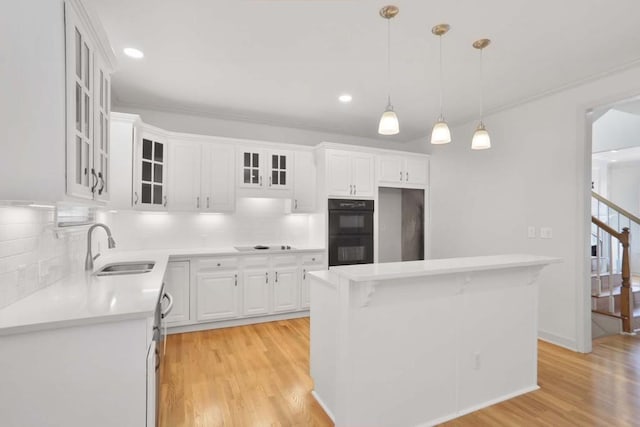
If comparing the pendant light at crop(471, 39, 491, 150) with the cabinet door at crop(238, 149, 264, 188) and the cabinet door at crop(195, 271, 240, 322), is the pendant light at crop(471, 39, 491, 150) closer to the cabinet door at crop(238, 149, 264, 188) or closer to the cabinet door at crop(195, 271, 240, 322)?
the cabinet door at crop(238, 149, 264, 188)

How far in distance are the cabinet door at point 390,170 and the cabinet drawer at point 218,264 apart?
2.28m

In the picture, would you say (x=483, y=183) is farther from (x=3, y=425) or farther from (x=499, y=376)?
(x=3, y=425)

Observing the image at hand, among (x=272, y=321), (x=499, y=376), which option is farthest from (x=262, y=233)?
(x=499, y=376)

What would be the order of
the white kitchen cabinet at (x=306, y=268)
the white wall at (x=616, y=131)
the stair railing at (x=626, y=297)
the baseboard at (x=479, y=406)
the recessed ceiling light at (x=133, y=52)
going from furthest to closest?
1. the white wall at (x=616, y=131)
2. the white kitchen cabinet at (x=306, y=268)
3. the stair railing at (x=626, y=297)
4. the recessed ceiling light at (x=133, y=52)
5. the baseboard at (x=479, y=406)

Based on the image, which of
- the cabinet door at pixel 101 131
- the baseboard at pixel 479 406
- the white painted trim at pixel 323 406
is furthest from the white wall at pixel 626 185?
the cabinet door at pixel 101 131

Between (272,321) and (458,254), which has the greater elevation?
(458,254)

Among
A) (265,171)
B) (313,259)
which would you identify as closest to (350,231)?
(313,259)

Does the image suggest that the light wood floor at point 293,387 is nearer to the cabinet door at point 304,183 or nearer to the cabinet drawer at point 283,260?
the cabinet drawer at point 283,260

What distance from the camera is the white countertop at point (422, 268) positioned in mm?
1710

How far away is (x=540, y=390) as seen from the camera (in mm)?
2367

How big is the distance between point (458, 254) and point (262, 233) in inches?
108

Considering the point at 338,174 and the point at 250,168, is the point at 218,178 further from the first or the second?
the point at 338,174

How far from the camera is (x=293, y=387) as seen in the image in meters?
2.40

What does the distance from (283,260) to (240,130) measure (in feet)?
6.17
